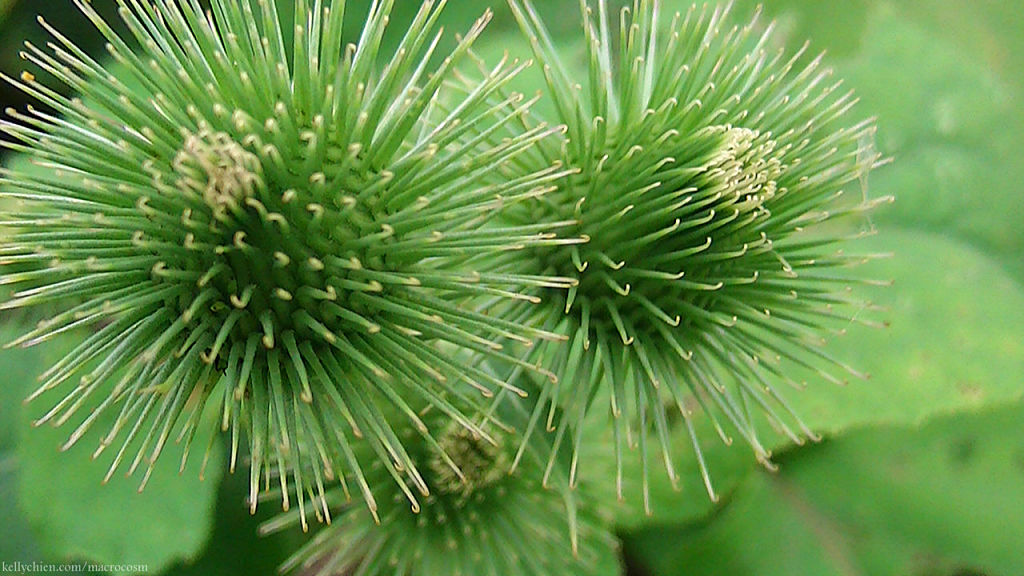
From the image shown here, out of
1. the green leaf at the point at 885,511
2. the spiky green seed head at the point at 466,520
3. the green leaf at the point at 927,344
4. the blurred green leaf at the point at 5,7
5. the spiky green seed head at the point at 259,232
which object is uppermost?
the blurred green leaf at the point at 5,7

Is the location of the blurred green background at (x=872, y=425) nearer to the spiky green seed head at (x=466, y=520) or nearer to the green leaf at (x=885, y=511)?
the green leaf at (x=885, y=511)

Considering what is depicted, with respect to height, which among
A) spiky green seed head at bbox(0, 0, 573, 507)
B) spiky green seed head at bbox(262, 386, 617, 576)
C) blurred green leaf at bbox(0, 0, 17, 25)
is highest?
blurred green leaf at bbox(0, 0, 17, 25)

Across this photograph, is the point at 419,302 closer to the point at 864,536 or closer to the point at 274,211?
the point at 274,211

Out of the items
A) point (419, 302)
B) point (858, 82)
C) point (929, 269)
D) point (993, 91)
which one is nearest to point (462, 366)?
point (419, 302)

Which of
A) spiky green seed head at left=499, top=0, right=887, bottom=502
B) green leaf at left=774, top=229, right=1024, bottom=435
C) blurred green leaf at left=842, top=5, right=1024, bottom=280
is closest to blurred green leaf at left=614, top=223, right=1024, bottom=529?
A: green leaf at left=774, top=229, right=1024, bottom=435

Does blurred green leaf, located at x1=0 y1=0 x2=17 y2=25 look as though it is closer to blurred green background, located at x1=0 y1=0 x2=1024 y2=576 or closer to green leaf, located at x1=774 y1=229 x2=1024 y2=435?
blurred green background, located at x1=0 y1=0 x2=1024 y2=576

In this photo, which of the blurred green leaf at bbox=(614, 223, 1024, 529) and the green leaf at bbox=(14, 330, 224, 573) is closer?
the green leaf at bbox=(14, 330, 224, 573)

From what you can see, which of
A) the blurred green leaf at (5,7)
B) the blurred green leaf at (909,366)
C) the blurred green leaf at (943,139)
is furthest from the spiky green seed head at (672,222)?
the blurred green leaf at (5,7)
